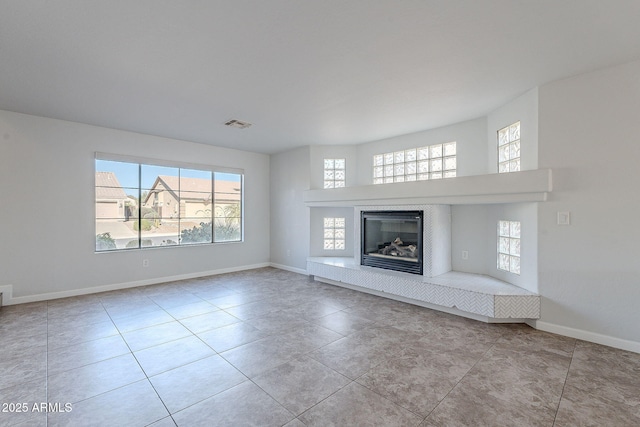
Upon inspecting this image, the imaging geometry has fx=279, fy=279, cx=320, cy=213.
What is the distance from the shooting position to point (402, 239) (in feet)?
15.6

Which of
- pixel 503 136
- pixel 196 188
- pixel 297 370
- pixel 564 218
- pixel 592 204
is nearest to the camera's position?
pixel 297 370

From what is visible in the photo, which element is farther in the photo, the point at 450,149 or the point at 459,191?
the point at 450,149

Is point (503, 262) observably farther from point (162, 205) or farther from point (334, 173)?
point (162, 205)

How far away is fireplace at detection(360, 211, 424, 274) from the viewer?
4379 millimetres

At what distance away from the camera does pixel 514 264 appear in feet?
12.2

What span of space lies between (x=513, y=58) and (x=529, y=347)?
2.84 m

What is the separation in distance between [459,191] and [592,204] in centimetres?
129

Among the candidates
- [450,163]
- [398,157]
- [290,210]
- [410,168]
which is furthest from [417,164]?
[290,210]

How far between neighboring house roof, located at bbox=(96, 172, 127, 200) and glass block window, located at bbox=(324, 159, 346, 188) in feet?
12.6

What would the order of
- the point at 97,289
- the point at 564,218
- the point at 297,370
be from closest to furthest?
the point at 297,370 → the point at 564,218 → the point at 97,289

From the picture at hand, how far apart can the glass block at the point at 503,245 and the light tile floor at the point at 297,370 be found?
1.05 metres

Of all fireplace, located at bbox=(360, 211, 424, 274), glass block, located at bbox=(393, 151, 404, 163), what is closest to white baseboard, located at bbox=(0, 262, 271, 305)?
fireplace, located at bbox=(360, 211, 424, 274)

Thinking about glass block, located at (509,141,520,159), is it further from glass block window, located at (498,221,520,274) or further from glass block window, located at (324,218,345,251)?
glass block window, located at (324,218,345,251)

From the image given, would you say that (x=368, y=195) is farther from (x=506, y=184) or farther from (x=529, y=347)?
(x=529, y=347)
